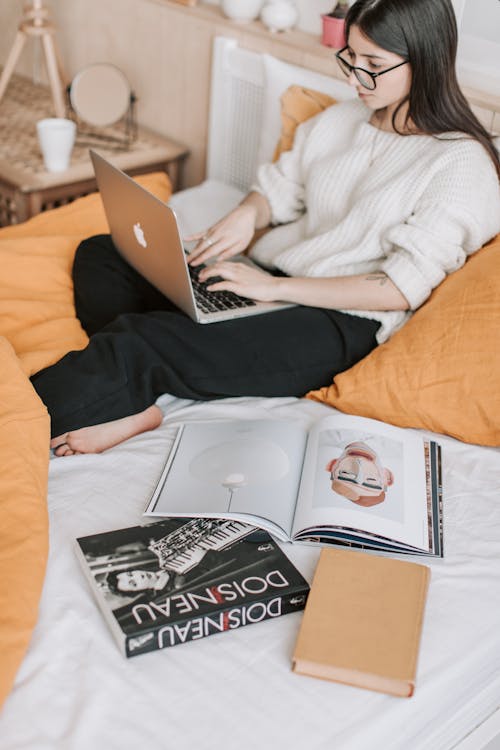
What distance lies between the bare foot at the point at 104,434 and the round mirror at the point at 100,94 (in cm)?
131

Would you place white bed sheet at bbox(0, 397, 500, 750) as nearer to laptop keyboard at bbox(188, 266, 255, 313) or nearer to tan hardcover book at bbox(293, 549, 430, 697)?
A: tan hardcover book at bbox(293, 549, 430, 697)

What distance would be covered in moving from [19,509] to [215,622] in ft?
0.99

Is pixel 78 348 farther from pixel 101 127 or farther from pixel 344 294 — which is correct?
pixel 101 127

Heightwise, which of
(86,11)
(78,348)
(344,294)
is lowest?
(78,348)

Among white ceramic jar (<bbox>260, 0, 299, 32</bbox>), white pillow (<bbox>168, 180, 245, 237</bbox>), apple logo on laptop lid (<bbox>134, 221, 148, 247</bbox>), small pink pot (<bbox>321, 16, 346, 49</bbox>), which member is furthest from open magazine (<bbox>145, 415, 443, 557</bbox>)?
white ceramic jar (<bbox>260, 0, 299, 32</bbox>)

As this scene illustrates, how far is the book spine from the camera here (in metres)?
0.99

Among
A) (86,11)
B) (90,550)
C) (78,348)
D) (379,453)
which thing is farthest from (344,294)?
(86,11)

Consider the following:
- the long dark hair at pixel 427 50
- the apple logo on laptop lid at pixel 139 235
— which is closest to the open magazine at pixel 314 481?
the apple logo on laptop lid at pixel 139 235

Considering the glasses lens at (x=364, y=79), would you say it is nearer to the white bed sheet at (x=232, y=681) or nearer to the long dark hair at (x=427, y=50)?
the long dark hair at (x=427, y=50)

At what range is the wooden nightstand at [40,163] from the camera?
2.27 m

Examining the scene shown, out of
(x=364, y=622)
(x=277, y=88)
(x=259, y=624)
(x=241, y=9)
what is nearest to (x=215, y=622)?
(x=259, y=624)

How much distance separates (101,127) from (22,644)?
76.1 inches

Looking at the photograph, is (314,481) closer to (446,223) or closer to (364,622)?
(364,622)

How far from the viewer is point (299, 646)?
98 cm
